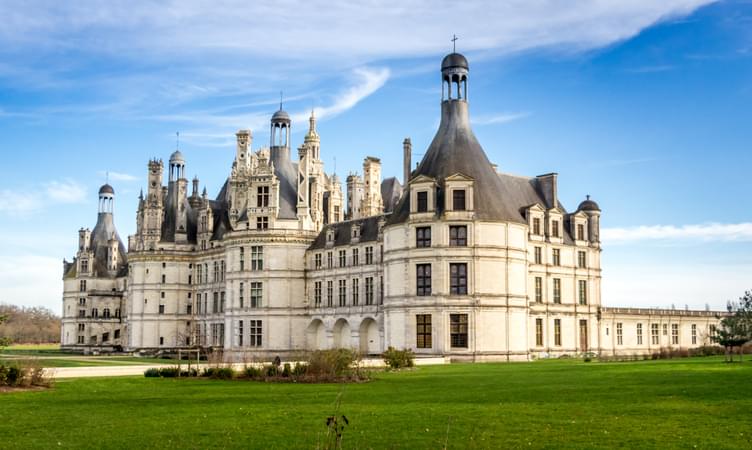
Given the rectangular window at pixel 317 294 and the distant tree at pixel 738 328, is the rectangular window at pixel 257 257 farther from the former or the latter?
the distant tree at pixel 738 328

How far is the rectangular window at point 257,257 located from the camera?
68.4 metres

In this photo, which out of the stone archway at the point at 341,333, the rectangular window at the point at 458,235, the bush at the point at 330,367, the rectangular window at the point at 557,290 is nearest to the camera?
the bush at the point at 330,367

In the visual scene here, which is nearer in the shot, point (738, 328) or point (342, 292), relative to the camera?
point (738, 328)

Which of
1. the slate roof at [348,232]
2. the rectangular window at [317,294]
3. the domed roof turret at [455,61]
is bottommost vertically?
the rectangular window at [317,294]

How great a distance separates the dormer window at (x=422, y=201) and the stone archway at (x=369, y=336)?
11.0 metres

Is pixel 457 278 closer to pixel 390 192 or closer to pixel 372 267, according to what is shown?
pixel 372 267

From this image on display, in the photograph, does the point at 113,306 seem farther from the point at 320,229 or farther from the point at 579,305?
the point at 579,305

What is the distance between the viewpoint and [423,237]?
55.2 m

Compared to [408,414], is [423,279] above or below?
above

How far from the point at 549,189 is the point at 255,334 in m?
25.4

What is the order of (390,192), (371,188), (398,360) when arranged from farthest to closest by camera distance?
(390,192) → (371,188) → (398,360)

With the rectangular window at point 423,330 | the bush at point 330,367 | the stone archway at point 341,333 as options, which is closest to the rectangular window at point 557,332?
the rectangular window at point 423,330

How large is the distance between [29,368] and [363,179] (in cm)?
4960

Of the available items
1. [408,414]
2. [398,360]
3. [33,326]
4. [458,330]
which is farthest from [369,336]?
[33,326]
